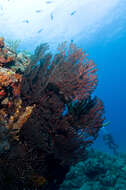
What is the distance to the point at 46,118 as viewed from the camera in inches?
155

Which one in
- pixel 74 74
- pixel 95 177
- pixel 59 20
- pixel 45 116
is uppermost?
pixel 59 20

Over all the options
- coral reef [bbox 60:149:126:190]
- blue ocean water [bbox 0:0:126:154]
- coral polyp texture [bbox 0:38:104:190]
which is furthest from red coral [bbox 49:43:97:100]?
blue ocean water [bbox 0:0:126:154]

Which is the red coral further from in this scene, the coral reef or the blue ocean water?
the blue ocean water

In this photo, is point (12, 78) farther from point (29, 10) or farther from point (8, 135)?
point (29, 10)

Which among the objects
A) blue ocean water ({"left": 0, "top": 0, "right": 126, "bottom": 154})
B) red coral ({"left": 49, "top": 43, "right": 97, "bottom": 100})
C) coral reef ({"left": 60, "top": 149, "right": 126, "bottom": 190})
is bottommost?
coral reef ({"left": 60, "top": 149, "right": 126, "bottom": 190})

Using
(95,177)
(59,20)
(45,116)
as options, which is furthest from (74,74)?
(59,20)

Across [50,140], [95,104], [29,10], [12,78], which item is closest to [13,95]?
[12,78]

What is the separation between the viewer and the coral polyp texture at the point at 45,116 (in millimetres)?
3039

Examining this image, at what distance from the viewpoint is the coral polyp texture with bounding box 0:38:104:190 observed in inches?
120

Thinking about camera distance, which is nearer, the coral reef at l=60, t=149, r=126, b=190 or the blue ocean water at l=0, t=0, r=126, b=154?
the coral reef at l=60, t=149, r=126, b=190

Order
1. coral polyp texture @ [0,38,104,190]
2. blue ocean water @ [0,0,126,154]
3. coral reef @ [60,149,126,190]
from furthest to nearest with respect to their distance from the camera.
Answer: blue ocean water @ [0,0,126,154]
coral reef @ [60,149,126,190]
coral polyp texture @ [0,38,104,190]

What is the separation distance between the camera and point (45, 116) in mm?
3912

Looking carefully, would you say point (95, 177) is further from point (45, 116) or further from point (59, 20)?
point (59, 20)

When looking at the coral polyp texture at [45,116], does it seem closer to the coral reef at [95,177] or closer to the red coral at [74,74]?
the red coral at [74,74]
